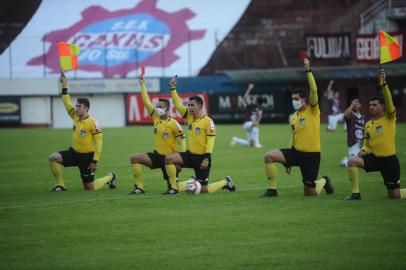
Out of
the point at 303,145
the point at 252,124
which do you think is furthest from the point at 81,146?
the point at 252,124

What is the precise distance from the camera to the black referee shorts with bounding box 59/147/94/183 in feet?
54.4

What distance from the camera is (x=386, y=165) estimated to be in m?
13.6

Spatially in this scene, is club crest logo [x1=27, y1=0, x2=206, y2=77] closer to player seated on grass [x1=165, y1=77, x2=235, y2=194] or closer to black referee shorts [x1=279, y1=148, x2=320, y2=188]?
player seated on grass [x1=165, y1=77, x2=235, y2=194]

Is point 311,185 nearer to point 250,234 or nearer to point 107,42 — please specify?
point 250,234

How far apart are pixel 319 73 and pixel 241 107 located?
537 centimetres

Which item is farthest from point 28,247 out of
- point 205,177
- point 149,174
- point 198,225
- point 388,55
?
point 149,174

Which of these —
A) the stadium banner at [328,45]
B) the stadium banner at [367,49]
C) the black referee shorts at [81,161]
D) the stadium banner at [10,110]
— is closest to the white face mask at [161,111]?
the black referee shorts at [81,161]

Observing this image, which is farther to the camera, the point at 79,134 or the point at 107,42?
the point at 107,42

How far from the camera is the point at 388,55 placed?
46.6ft

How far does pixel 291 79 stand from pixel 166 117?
3384 centimetres

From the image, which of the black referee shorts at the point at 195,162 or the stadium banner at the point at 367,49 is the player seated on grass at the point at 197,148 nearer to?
the black referee shorts at the point at 195,162

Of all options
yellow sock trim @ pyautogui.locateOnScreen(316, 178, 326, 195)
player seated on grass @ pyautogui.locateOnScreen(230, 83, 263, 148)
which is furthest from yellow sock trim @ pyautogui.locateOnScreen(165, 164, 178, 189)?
player seated on grass @ pyautogui.locateOnScreen(230, 83, 263, 148)

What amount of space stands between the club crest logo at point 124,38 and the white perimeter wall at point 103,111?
2.62 metres

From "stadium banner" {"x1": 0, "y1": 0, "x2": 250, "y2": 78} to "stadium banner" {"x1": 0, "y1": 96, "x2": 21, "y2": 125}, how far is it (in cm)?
343
